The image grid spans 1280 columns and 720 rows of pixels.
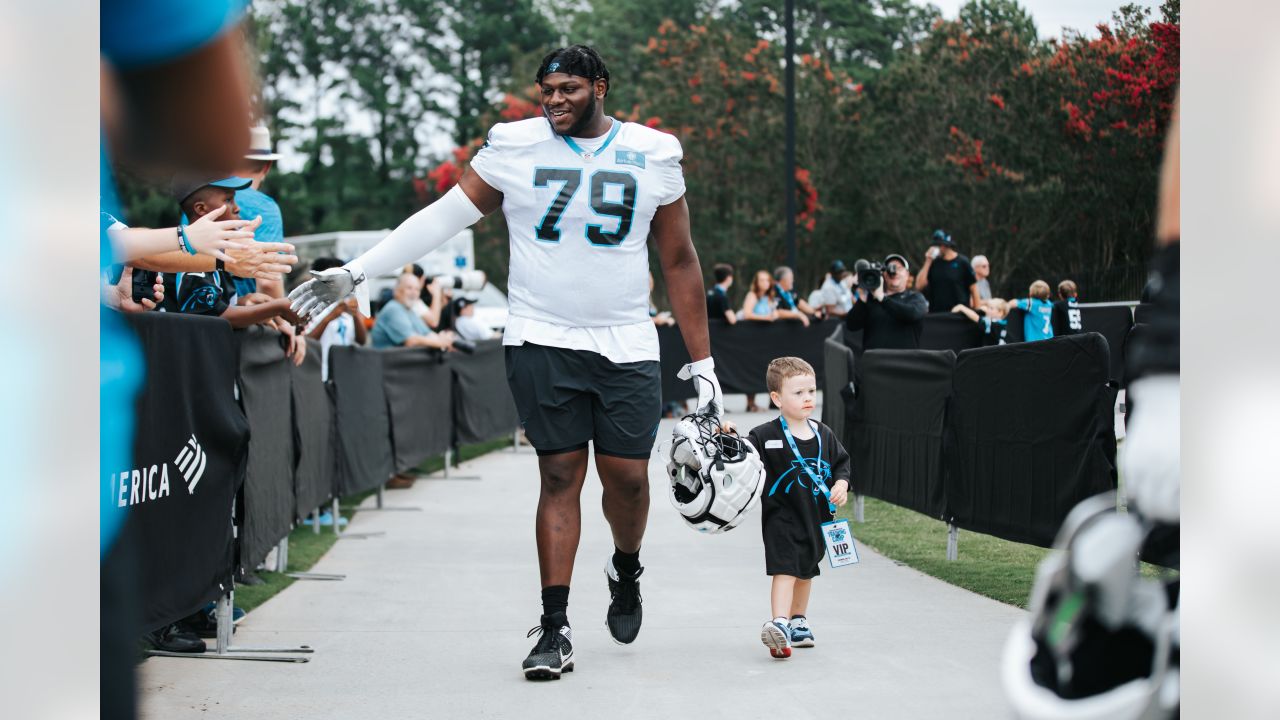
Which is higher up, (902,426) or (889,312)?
(889,312)

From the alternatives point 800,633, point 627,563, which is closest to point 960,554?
point 800,633

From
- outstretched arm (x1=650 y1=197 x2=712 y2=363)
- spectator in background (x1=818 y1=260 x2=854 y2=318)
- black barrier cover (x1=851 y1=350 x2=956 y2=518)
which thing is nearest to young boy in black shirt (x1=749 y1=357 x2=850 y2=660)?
outstretched arm (x1=650 y1=197 x2=712 y2=363)

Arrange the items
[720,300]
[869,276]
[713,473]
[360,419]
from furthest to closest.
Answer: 1. [720,300]
2. [869,276]
3. [360,419]
4. [713,473]

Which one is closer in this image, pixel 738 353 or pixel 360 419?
pixel 360 419

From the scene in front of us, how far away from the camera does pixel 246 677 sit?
19.0 feet

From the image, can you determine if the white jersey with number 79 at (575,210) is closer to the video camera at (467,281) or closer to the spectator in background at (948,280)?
the spectator in background at (948,280)

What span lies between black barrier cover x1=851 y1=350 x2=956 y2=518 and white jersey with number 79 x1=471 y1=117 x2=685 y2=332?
337cm

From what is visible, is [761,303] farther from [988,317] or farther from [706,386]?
[706,386]

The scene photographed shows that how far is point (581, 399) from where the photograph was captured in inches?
232

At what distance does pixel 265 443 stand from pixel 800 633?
2.88 m

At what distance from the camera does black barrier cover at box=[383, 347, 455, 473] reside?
41.4ft
